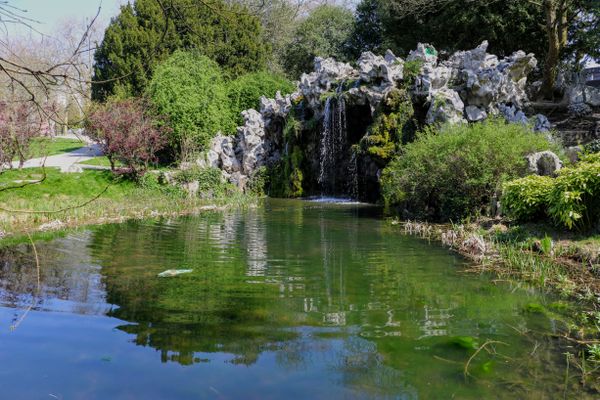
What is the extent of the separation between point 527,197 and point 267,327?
22.2 ft

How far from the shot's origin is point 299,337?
4.97 m

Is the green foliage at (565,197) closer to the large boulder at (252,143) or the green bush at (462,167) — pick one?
the green bush at (462,167)

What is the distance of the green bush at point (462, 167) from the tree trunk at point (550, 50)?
7.92 metres

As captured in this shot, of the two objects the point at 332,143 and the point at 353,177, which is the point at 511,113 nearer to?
the point at 353,177

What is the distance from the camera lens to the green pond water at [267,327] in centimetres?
397

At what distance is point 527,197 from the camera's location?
32.5 ft

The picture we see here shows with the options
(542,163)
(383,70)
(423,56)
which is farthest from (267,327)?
(423,56)

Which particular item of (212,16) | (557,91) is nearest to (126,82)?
(212,16)

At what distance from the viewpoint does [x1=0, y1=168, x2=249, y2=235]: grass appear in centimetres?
1279

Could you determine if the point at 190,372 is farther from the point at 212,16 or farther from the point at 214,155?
the point at 212,16

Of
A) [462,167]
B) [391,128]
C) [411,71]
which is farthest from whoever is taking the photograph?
[411,71]

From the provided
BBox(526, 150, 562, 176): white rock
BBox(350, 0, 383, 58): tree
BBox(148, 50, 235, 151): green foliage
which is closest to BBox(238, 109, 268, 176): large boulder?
BBox(148, 50, 235, 151): green foliage

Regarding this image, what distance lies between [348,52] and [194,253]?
28809mm

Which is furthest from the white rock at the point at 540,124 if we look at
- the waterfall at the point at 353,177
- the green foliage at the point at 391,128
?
the waterfall at the point at 353,177
